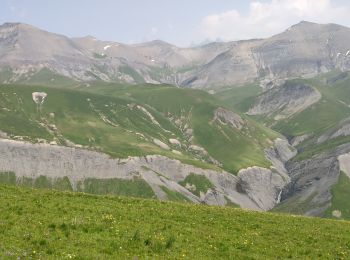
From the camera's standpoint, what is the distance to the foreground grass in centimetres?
2667

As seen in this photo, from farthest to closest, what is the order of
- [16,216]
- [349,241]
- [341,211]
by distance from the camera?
1. [341,211]
2. [349,241]
3. [16,216]

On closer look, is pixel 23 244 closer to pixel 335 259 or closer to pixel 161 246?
pixel 161 246

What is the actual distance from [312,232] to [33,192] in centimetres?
2461

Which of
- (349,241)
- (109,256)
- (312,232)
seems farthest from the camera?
(312,232)

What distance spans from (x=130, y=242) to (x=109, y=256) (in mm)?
3178

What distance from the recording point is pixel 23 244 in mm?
25828

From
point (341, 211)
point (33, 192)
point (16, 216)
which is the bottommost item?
point (341, 211)

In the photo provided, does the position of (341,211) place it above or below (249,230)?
below

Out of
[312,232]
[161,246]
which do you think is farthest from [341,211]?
[161,246]

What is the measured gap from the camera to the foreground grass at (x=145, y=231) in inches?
1050

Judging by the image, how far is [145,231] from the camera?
1238 inches

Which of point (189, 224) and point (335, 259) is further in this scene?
point (189, 224)

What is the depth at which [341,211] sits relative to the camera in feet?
654

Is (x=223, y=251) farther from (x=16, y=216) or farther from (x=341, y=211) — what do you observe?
(x=341, y=211)
